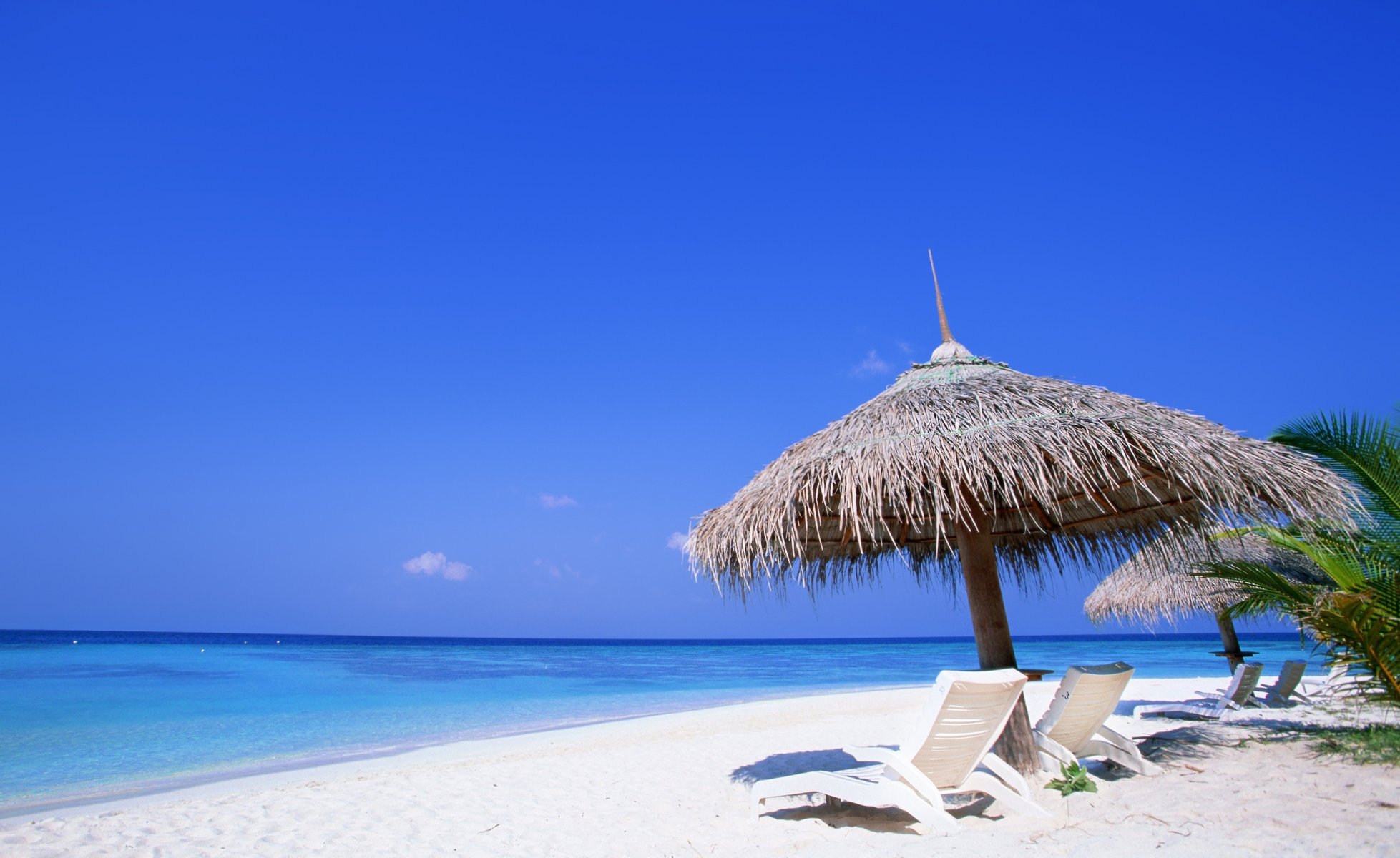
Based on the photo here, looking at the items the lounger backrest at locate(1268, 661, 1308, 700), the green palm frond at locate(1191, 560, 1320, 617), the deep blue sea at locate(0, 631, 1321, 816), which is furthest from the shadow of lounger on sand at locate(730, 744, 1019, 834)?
the lounger backrest at locate(1268, 661, 1308, 700)

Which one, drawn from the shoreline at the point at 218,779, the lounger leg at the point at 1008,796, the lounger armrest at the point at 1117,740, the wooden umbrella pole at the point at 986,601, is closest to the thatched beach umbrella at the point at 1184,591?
the lounger armrest at the point at 1117,740

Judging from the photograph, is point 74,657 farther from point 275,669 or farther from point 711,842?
point 711,842

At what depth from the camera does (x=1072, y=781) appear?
4.09m

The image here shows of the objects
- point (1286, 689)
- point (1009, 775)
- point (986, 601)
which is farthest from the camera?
point (1286, 689)

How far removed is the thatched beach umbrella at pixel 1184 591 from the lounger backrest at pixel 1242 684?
0.51 metres

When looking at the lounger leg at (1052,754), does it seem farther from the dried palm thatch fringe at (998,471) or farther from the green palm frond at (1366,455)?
the green palm frond at (1366,455)

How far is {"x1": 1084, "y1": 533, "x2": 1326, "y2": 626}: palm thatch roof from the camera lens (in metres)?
9.10

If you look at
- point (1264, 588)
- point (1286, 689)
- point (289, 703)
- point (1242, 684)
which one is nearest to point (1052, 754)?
point (1264, 588)

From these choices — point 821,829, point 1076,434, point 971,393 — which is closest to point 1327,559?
point 1076,434

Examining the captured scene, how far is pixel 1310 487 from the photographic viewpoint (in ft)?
13.0

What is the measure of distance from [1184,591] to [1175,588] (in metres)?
0.13

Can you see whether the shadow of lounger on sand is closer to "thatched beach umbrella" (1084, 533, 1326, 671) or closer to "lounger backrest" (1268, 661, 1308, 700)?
"thatched beach umbrella" (1084, 533, 1326, 671)

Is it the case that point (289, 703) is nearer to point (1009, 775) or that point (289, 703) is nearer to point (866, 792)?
point (866, 792)

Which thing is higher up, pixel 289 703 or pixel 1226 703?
pixel 1226 703
